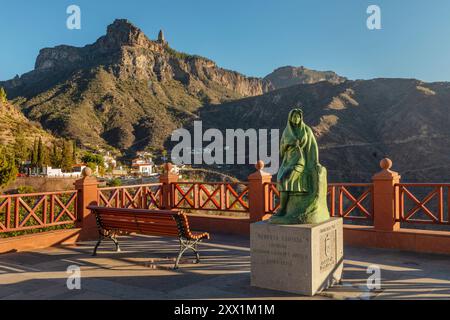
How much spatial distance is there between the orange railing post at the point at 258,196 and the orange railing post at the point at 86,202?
3.31 meters

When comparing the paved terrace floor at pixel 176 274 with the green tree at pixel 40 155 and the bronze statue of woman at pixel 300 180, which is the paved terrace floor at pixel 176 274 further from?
the green tree at pixel 40 155

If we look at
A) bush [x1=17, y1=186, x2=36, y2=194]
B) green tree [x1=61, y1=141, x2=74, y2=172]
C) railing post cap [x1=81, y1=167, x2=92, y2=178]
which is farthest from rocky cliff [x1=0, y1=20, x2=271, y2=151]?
railing post cap [x1=81, y1=167, x2=92, y2=178]

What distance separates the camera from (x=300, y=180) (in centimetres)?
500

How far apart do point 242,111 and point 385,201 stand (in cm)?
7630

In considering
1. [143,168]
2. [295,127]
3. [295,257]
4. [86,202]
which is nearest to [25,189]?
[143,168]

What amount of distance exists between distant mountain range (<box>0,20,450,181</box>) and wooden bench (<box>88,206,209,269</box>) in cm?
4843

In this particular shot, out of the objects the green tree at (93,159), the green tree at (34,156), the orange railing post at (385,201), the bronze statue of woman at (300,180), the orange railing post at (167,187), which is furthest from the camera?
the green tree at (93,159)

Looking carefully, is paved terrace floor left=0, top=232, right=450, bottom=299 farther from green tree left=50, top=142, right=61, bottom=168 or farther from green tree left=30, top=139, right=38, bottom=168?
green tree left=50, top=142, right=61, bottom=168

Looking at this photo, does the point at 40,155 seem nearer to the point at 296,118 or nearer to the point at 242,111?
the point at 242,111

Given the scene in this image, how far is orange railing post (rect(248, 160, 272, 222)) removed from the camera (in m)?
8.77

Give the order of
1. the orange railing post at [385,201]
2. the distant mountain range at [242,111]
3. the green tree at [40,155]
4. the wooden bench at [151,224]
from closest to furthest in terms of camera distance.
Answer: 1. the wooden bench at [151,224]
2. the orange railing post at [385,201]
3. the green tree at [40,155]
4. the distant mountain range at [242,111]

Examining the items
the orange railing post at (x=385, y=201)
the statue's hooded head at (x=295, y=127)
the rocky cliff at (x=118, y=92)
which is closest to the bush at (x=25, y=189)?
the rocky cliff at (x=118, y=92)

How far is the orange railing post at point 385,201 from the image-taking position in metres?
7.41

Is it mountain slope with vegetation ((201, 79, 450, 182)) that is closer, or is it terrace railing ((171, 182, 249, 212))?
terrace railing ((171, 182, 249, 212))
